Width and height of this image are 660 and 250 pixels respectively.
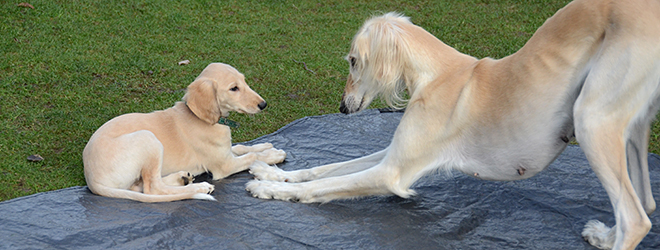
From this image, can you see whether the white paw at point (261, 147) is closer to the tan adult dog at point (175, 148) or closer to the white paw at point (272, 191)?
the tan adult dog at point (175, 148)

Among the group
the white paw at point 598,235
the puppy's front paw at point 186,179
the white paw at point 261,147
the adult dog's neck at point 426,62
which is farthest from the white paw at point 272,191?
the white paw at point 598,235

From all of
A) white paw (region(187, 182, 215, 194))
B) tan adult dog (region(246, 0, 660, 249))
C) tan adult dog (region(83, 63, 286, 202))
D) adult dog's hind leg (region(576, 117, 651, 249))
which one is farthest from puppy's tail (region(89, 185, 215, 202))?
adult dog's hind leg (region(576, 117, 651, 249))

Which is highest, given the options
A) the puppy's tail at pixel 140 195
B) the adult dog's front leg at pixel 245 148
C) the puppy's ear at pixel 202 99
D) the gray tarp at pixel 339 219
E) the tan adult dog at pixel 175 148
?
the puppy's ear at pixel 202 99

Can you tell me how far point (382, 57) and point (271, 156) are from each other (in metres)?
1.43

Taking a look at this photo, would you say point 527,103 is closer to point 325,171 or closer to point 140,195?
point 325,171

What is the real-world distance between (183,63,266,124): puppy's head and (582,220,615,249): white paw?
227 centimetres

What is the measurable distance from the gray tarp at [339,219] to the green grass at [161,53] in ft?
2.83

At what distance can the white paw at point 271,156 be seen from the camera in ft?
14.4

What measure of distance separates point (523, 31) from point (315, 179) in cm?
591

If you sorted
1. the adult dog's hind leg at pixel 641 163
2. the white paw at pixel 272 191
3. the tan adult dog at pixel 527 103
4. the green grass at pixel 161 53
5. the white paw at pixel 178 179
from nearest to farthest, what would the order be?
the tan adult dog at pixel 527 103 < the adult dog's hind leg at pixel 641 163 < the white paw at pixel 272 191 < the white paw at pixel 178 179 < the green grass at pixel 161 53

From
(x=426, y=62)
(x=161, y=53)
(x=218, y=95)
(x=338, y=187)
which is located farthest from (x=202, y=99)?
(x=161, y=53)

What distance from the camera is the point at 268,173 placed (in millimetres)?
4152

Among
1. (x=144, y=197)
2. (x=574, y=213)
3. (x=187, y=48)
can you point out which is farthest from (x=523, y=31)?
(x=144, y=197)

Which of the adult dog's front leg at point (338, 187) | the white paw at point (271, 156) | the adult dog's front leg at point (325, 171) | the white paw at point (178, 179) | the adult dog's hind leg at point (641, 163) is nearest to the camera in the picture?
the adult dog's hind leg at point (641, 163)
